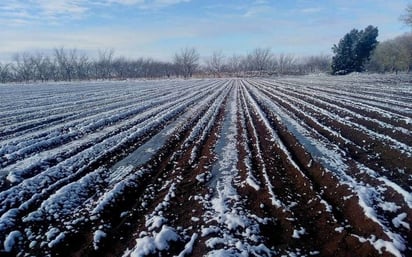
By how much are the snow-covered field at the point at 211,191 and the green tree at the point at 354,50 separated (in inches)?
2432

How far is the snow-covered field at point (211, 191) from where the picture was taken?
200 inches

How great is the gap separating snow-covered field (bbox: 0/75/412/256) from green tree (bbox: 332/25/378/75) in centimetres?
6176

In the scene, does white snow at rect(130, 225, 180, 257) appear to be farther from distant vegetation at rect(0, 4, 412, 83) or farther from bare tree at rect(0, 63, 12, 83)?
bare tree at rect(0, 63, 12, 83)

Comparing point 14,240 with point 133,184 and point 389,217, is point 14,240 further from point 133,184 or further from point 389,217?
point 389,217

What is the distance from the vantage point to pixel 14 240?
5293mm

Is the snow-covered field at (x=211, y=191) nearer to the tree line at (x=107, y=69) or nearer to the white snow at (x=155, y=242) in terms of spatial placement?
the white snow at (x=155, y=242)

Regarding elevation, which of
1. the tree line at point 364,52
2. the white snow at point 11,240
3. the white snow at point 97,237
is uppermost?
the tree line at point 364,52

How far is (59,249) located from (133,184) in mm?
2704

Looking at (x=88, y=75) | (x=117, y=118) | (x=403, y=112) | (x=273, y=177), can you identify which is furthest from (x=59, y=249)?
(x=88, y=75)

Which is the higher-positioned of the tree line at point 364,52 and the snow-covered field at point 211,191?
the tree line at point 364,52

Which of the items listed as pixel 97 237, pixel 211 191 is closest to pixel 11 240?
pixel 97 237

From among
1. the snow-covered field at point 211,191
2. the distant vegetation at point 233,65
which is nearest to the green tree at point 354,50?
the distant vegetation at point 233,65

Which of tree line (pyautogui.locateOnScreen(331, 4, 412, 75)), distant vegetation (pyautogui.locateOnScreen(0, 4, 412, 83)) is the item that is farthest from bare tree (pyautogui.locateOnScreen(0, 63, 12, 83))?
tree line (pyautogui.locateOnScreen(331, 4, 412, 75))

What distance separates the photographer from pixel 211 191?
7.16 metres
